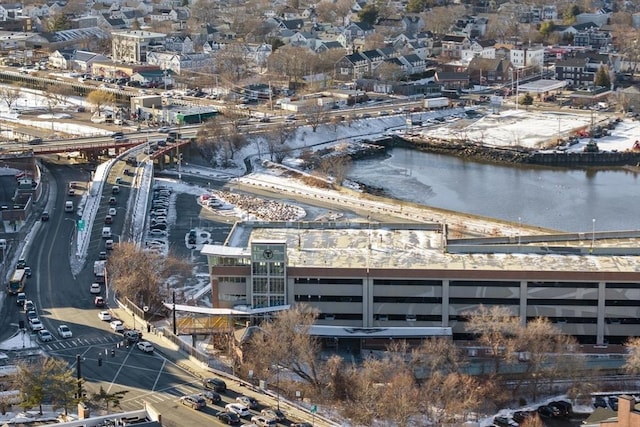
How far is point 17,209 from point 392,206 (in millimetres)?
6080

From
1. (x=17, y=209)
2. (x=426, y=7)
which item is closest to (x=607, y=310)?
A: (x=17, y=209)

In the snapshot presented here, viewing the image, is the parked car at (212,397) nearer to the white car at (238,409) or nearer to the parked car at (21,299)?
the white car at (238,409)

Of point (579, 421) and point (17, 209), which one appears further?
point (17, 209)

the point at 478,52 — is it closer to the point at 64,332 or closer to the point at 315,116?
the point at 315,116

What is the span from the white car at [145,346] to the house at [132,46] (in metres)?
22.6

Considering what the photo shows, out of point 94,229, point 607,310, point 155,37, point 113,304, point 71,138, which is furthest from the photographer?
point 155,37

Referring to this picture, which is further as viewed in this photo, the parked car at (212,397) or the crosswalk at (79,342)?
the crosswalk at (79,342)

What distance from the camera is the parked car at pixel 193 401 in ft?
34.9

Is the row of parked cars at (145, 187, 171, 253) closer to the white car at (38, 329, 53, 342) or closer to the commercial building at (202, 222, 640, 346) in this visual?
the commercial building at (202, 222, 640, 346)

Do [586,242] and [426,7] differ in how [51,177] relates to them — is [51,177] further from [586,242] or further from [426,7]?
[426,7]

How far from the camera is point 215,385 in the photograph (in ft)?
36.5

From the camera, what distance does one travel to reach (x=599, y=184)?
73.6 ft

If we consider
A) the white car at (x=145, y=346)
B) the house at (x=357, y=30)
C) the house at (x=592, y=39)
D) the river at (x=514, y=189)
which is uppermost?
the house at (x=357, y=30)

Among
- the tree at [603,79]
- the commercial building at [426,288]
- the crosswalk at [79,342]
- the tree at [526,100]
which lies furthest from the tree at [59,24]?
the crosswalk at [79,342]
